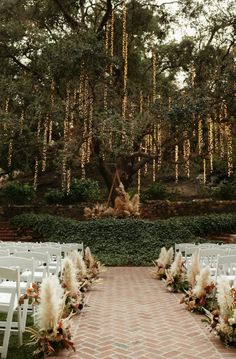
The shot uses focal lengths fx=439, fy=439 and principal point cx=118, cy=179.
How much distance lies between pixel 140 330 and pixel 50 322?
4.47ft

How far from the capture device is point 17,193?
21672 millimetres

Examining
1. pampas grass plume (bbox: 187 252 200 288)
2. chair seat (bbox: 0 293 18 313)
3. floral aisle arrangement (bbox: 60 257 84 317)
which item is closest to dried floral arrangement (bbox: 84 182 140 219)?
pampas grass plume (bbox: 187 252 200 288)

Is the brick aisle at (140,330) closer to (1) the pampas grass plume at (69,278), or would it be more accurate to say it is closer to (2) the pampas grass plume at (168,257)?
(1) the pampas grass plume at (69,278)

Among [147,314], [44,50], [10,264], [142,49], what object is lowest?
[147,314]

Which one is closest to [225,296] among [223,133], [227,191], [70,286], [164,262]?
[70,286]

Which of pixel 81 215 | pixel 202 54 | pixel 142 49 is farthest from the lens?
pixel 81 215

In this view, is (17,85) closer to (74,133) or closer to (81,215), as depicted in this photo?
(74,133)

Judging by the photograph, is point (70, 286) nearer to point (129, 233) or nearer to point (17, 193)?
point (129, 233)

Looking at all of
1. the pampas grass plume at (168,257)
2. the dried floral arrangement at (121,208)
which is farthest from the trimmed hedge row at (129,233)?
the pampas grass plume at (168,257)

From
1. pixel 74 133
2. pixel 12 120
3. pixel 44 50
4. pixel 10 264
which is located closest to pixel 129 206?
pixel 74 133

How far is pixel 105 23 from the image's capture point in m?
16.5

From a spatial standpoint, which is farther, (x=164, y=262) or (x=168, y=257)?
(x=164, y=262)

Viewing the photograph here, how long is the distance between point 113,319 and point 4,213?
15.7 metres

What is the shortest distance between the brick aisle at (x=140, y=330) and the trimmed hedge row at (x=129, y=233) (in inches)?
241
